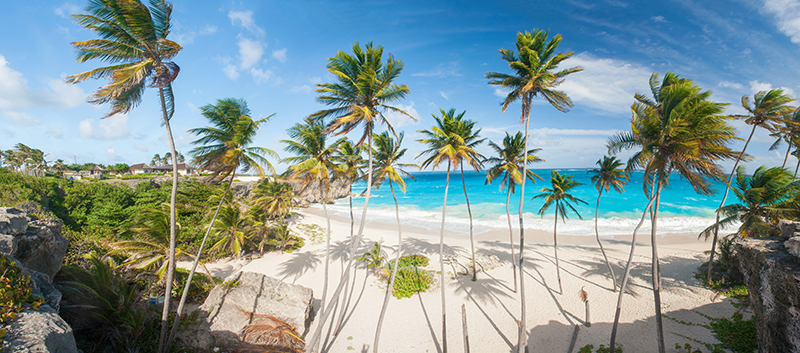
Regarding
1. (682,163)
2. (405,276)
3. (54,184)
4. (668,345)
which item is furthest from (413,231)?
(54,184)

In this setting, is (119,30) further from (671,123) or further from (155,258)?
(671,123)

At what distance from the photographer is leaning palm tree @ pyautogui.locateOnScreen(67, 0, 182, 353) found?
561 centimetres

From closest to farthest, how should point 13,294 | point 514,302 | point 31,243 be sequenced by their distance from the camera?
point 13,294, point 31,243, point 514,302

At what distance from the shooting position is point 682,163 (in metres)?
7.20

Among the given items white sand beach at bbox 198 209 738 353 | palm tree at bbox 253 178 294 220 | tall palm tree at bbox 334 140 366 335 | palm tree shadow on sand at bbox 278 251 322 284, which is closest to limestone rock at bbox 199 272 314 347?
white sand beach at bbox 198 209 738 353

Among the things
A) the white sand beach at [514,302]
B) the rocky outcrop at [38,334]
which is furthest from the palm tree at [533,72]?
the rocky outcrop at [38,334]

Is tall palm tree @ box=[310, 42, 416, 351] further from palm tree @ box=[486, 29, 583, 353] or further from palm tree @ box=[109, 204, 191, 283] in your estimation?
palm tree @ box=[109, 204, 191, 283]

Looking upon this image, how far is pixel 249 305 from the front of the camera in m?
9.26

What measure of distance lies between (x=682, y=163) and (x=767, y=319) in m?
4.28

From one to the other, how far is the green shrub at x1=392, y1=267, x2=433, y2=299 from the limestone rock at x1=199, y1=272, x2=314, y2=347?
4345mm

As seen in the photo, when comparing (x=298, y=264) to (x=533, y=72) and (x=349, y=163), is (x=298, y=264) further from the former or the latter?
(x=533, y=72)

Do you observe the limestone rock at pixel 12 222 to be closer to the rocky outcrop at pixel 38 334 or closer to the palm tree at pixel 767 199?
the rocky outcrop at pixel 38 334

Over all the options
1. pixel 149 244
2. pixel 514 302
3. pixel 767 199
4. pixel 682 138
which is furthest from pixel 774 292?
pixel 149 244

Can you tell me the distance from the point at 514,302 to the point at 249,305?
11.5 metres
